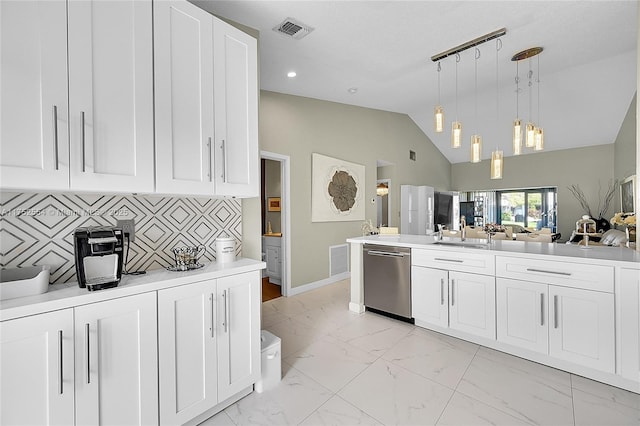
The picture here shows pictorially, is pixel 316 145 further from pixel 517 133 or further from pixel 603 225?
pixel 603 225

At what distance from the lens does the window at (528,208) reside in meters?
7.83

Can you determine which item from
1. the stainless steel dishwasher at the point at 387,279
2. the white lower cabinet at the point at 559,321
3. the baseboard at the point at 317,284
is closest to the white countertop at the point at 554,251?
the stainless steel dishwasher at the point at 387,279

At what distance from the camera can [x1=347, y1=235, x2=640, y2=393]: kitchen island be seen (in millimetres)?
1981

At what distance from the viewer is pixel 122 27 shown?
1.45m

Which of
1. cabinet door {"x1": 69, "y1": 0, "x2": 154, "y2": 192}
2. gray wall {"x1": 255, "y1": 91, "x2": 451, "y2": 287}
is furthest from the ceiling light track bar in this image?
cabinet door {"x1": 69, "y1": 0, "x2": 154, "y2": 192}

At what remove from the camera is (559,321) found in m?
2.21

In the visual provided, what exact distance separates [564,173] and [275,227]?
766 centimetres

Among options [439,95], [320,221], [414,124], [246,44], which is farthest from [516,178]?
[246,44]

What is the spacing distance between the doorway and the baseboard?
0.44ft

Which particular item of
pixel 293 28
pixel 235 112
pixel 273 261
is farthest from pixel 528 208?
pixel 235 112

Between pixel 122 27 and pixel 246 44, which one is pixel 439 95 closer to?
pixel 246 44

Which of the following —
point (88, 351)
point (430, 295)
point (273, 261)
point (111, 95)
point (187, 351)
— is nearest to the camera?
point (88, 351)

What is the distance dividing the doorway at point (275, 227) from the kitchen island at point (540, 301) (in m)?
1.91

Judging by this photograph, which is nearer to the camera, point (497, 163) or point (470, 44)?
point (470, 44)
